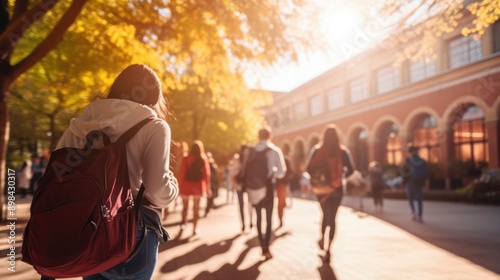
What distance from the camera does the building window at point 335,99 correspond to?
34156 millimetres

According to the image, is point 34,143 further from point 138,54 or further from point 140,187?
point 140,187

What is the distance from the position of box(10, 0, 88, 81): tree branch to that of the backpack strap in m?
5.33

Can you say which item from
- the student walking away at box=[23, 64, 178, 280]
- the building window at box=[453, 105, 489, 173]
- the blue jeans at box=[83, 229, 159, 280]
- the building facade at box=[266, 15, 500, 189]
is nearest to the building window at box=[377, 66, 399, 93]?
the building facade at box=[266, 15, 500, 189]

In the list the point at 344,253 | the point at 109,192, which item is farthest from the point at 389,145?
the point at 109,192

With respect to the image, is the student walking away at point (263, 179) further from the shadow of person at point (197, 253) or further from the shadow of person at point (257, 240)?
the shadow of person at point (257, 240)

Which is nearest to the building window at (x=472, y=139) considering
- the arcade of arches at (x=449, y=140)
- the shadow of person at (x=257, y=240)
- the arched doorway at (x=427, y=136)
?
the arcade of arches at (x=449, y=140)

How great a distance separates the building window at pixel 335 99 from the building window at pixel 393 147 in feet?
19.3

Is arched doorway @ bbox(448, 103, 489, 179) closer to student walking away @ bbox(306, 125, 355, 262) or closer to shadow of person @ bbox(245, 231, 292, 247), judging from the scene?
shadow of person @ bbox(245, 231, 292, 247)

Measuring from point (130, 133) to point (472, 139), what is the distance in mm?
23808

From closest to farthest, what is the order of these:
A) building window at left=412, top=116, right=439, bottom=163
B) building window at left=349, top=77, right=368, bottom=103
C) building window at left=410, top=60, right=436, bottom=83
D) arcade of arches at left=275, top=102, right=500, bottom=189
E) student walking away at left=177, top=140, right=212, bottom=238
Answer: student walking away at left=177, top=140, right=212, bottom=238 → arcade of arches at left=275, top=102, right=500, bottom=189 → building window at left=410, top=60, right=436, bottom=83 → building window at left=412, top=116, right=439, bottom=163 → building window at left=349, top=77, right=368, bottom=103

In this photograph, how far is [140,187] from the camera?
2107 mm

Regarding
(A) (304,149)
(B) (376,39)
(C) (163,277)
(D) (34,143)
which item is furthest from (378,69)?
(C) (163,277)

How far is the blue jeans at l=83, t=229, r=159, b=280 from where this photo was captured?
1995mm

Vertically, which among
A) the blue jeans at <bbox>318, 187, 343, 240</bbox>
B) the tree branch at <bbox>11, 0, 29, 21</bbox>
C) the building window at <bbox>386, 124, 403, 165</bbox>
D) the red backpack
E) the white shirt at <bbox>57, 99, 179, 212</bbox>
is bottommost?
the blue jeans at <bbox>318, 187, 343, 240</bbox>
